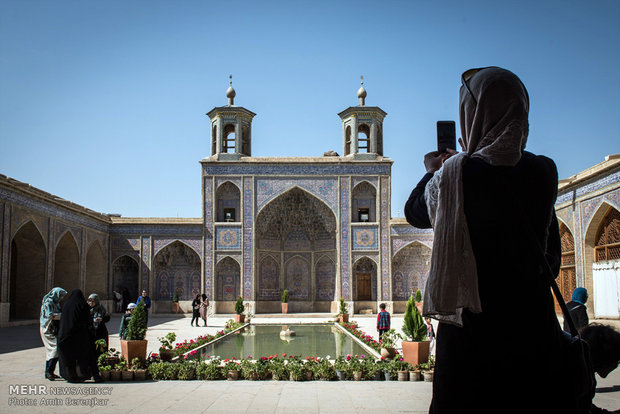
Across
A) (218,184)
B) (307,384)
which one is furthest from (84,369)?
(218,184)

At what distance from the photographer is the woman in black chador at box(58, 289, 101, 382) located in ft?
21.8

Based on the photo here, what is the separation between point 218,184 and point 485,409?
67.9 ft

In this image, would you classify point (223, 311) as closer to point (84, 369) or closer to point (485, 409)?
point (84, 369)

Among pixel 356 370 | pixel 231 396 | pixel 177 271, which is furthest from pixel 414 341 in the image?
pixel 177 271

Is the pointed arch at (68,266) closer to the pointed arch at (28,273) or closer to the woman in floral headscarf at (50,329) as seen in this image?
the pointed arch at (28,273)

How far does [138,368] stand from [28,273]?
12.1m

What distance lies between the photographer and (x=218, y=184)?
21.8 meters

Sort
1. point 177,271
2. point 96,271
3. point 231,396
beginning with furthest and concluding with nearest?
point 177,271
point 96,271
point 231,396

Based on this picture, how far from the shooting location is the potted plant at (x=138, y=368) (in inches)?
273

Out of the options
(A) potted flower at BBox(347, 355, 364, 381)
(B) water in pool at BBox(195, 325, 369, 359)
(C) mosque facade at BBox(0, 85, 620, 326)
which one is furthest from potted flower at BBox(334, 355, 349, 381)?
(C) mosque facade at BBox(0, 85, 620, 326)

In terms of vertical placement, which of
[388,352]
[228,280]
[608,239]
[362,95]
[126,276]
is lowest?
[388,352]

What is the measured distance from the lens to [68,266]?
63.6 ft

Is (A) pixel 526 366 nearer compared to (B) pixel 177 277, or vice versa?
(A) pixel 526 366

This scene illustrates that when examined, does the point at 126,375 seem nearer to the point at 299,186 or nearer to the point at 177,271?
the point at 299,186
